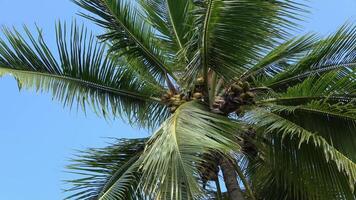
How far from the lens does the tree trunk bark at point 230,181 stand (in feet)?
27.6

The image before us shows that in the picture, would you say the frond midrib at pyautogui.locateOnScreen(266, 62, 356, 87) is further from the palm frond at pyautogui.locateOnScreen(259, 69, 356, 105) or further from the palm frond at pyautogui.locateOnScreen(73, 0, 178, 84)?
the palm frond at pyautogui.locateOnScreen(73, 0, 178, 84)

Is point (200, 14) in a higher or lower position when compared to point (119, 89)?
higher

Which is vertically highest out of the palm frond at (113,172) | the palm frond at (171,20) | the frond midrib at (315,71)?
the palm frond at (171,20)

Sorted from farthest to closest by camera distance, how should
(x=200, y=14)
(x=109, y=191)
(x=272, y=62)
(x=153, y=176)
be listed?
(x=272, y=62), (x=109, y=191), (x=200, y=14), (x=153, y=176)

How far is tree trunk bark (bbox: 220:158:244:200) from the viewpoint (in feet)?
27.6

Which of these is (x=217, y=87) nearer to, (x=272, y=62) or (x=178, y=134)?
(x=272, y=62)

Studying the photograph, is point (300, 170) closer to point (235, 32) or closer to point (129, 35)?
point (235, 32)

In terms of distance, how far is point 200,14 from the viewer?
7.51m

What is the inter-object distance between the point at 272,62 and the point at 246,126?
1059mm

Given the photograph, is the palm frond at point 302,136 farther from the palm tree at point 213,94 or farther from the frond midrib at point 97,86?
the frond midrib at point 97,86

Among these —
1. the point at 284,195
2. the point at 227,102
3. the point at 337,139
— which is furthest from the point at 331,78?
the point at 284,195

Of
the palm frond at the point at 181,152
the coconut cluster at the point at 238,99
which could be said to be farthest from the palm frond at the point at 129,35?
the palm frond at the point at 181,152

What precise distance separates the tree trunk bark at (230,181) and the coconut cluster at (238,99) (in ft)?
2.03

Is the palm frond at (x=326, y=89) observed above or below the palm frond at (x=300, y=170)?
above
